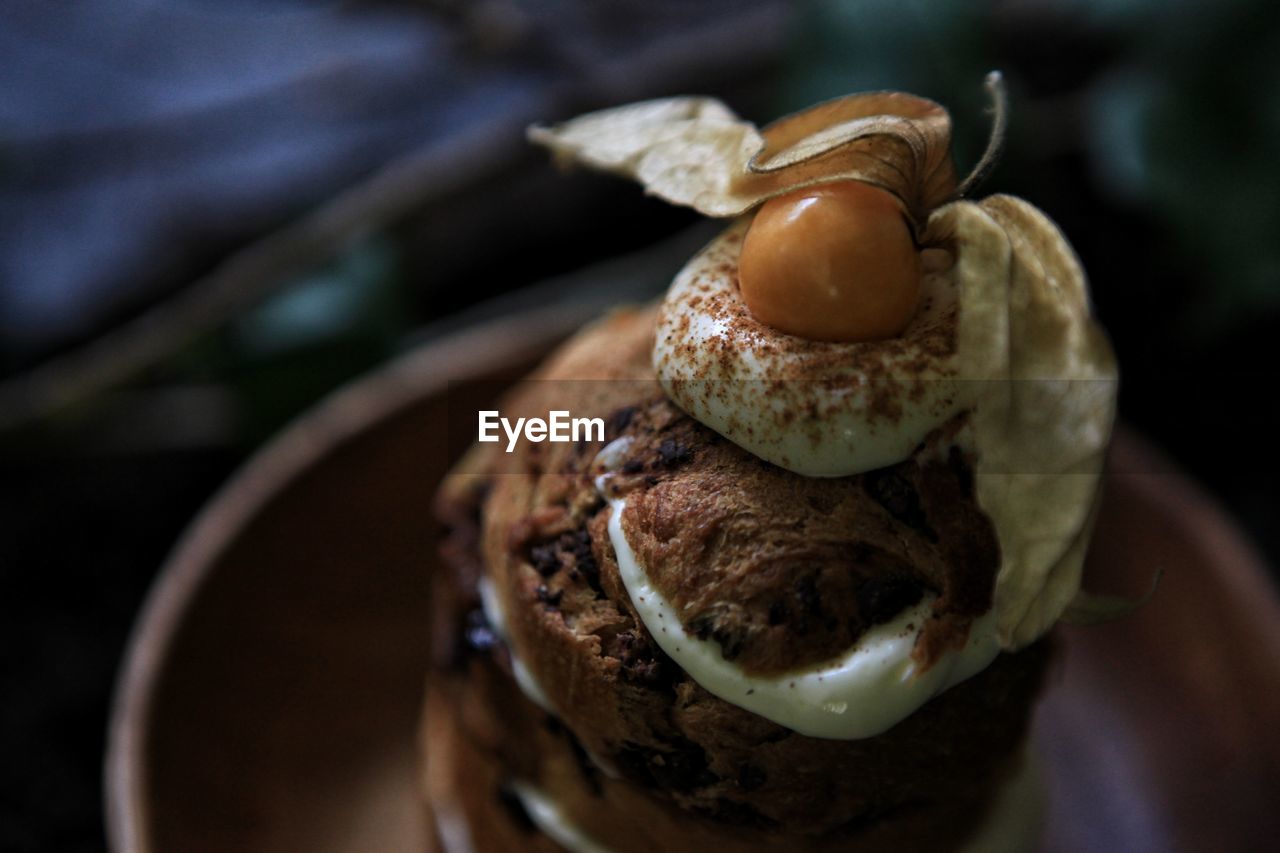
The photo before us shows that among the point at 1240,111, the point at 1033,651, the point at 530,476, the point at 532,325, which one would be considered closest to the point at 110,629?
A: the point at 532,325

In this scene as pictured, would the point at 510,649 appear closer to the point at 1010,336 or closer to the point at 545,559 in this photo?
the point at 545,559

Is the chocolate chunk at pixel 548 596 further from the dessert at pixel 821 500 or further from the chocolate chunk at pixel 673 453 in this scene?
the chocolate chunk at pixel 673 453

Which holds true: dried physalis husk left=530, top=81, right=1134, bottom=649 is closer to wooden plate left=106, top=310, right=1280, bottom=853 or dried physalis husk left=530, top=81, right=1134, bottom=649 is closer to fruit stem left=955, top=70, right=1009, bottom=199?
fruit stem left=955, top=70, right=1009, bottom=199

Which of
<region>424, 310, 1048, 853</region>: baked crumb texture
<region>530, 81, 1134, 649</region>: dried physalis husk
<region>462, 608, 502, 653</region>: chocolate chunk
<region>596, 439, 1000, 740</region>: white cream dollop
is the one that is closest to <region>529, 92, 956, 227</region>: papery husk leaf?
<region>530, 81, 1134, 649</region>: dried physalis husk

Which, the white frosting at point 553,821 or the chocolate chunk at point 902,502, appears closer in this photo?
the chocolate chunk at point 902,502

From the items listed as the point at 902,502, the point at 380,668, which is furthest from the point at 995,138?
the point at 380,668

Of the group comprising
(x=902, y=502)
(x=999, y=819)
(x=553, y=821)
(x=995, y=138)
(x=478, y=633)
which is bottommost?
(x=999, y=819)

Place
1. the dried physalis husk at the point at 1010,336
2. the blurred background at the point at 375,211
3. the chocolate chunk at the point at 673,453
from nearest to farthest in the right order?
the dried physalis husk at the point at 1010,336, the chocolate chunk at the point at 673,453, the blurred background at the point at 375,211

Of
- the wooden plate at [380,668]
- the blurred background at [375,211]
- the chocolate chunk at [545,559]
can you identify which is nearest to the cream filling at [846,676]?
the chocolate chunk at [545,559]
